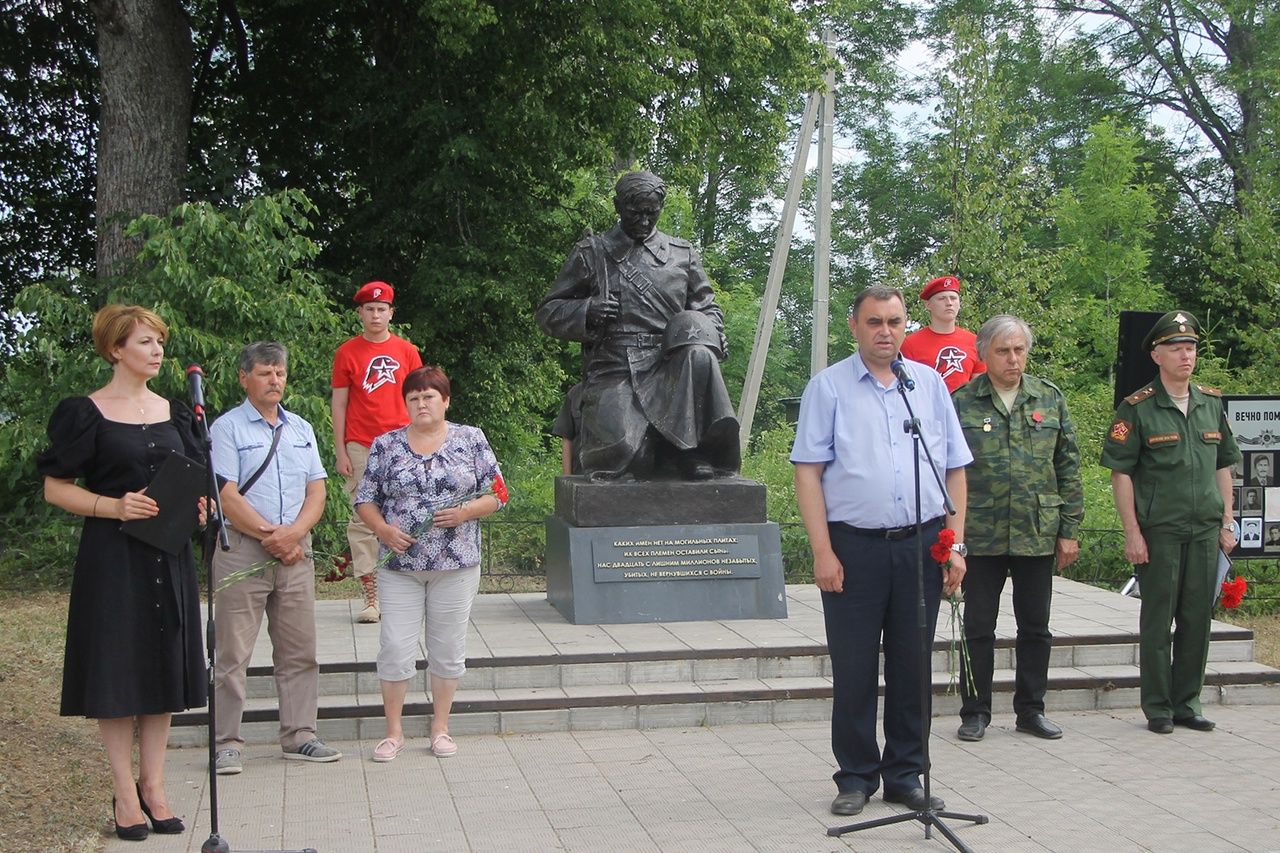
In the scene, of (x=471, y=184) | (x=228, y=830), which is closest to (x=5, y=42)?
(x=471, y=184)

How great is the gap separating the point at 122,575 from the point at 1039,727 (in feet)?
14.2

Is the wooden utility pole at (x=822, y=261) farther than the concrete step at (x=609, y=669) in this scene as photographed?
Yes

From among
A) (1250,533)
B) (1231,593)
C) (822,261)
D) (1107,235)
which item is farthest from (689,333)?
(1107,235)

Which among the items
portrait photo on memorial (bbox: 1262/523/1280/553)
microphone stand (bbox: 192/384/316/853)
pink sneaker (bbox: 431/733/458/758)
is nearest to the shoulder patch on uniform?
portrait photo on memorial (bbox: 1262/523/1280/553)

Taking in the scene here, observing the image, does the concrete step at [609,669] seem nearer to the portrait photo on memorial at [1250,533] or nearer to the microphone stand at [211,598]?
the microphone stand at [211,598]

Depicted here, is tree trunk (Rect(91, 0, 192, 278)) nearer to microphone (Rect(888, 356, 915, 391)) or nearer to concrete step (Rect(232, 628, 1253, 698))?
concrete step (Rect(232, 628, 1253, 698))

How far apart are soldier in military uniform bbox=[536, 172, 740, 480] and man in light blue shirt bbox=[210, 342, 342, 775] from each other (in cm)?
252

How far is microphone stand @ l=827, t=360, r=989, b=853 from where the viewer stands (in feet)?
16.2

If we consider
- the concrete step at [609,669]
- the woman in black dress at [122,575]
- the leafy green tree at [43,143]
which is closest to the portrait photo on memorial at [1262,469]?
the concrete step at [609,669]

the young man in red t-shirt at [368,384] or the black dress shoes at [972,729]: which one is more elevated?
the young man in red t-shirt at [368,384]

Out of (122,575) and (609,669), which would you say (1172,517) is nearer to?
(609,669)

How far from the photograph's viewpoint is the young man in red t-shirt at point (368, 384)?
8.07 metres

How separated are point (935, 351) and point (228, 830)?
16.7 feet

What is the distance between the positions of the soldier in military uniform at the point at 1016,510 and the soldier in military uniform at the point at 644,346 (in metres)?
1.91
